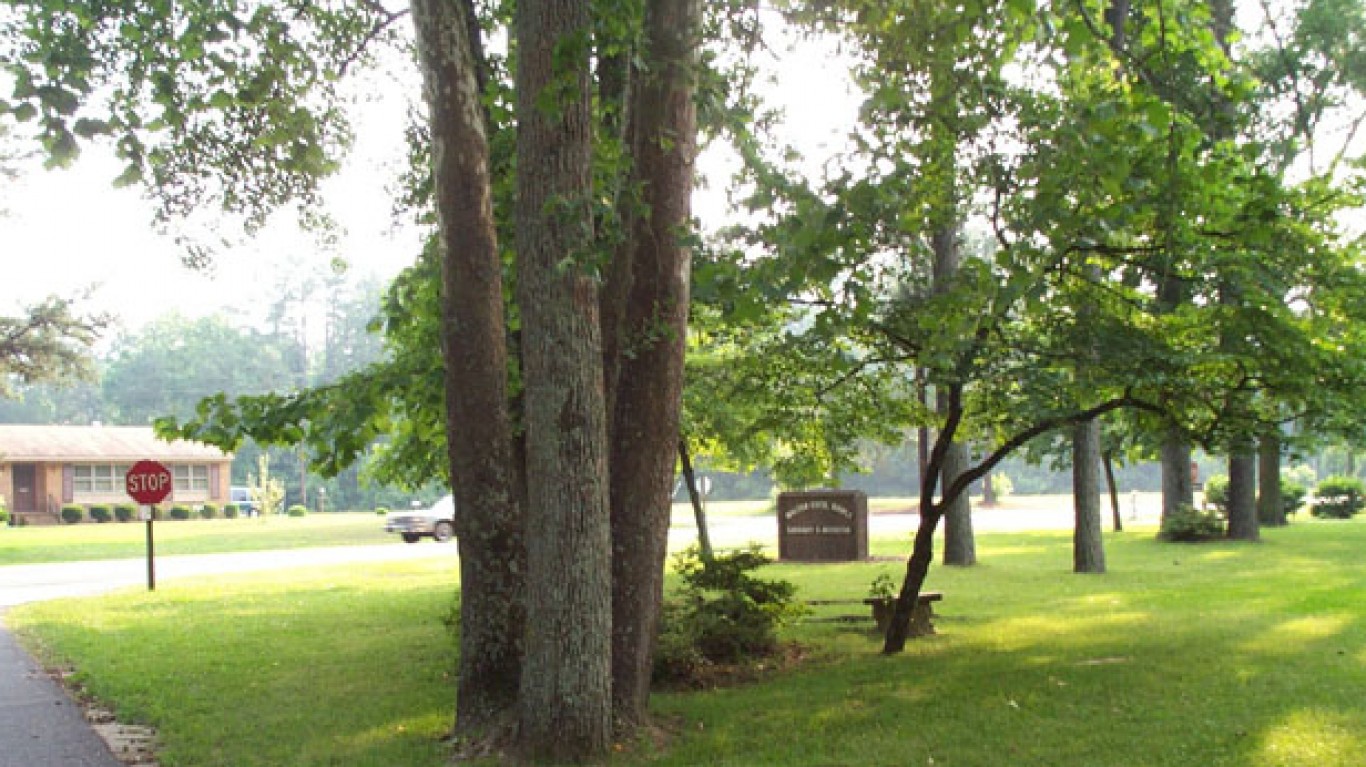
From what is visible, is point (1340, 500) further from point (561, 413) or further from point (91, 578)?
point (91, 578)

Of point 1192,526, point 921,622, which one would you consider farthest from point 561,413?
point 1192,526

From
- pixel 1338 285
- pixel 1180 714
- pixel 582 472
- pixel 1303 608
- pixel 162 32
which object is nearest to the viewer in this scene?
pixel 582 472

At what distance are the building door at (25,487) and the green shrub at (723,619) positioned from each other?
46.7m

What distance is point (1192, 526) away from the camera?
885 inches

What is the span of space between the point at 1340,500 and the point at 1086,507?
65.9 ft

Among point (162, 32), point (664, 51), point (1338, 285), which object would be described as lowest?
point (1338, 285)

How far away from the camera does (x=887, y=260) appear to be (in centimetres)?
979

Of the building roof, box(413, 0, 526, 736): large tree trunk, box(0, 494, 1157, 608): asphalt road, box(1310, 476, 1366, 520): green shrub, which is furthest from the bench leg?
the building roof

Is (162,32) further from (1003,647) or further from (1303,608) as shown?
(1303,608)

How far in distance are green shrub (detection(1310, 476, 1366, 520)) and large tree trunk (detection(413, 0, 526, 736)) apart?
104ft

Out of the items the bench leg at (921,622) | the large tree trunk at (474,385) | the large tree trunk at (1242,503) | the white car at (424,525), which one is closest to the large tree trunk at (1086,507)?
the bench leg at (921,622)

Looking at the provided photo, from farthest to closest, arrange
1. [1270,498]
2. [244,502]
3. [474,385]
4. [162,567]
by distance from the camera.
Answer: [244,502] < [1270,498] < [162,567] < [474,385]

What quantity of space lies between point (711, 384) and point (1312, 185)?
6.62 m

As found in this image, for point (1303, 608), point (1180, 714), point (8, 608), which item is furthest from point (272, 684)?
point (1303, 608)
